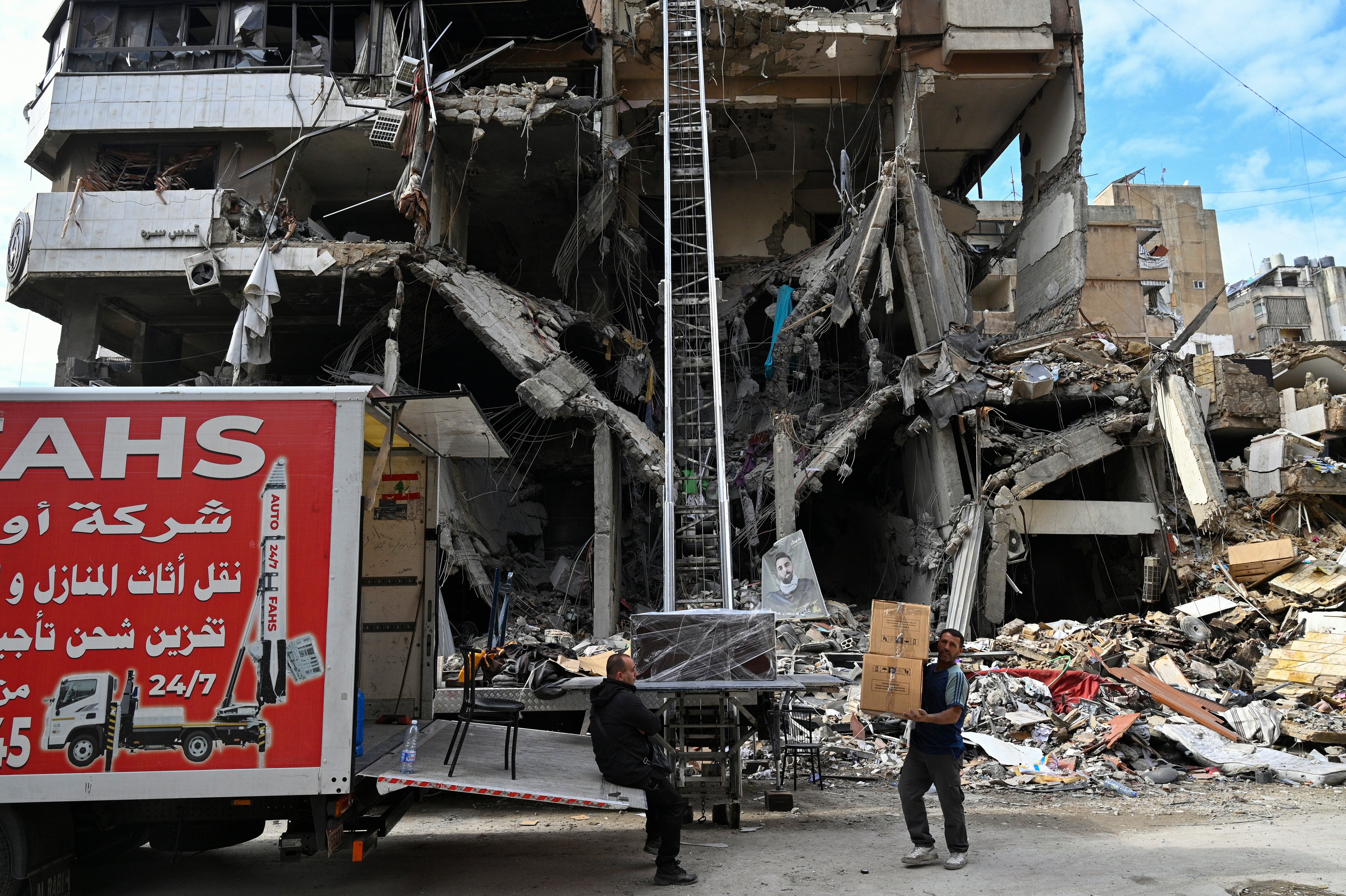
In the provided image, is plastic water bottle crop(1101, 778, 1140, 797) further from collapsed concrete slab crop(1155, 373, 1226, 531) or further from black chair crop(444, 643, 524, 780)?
collapsed concrete slab crop(1155, 373, 1226, 531)

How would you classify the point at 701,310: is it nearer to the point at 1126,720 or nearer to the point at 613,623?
the point at 613,623

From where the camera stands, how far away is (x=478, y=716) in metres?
6.18

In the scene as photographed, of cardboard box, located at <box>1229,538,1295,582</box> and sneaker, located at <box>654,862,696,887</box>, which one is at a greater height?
cardboard box, located at <box>1229,538,1295,582</box>

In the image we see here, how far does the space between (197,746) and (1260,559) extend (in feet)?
50.9

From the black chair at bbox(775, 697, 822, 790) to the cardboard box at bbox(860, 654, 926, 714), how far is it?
45.2 inches

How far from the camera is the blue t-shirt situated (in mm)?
5699

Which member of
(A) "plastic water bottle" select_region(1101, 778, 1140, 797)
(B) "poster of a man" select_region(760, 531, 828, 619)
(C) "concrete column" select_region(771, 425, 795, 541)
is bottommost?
(A) "plastic water bottle" select_region(1101, 778, 1140, 797)

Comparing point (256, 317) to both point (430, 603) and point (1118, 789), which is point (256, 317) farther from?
point (1118, 789)

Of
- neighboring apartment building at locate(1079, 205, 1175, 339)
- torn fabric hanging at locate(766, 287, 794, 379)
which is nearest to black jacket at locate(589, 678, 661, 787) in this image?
torn fabric hanging at locate(766, 287, 794, 379)

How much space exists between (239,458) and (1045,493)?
16.5 m

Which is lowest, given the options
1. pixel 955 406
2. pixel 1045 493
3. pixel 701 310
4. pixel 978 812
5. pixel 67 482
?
pixel 978 812

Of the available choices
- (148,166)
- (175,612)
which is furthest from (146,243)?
(175,612)

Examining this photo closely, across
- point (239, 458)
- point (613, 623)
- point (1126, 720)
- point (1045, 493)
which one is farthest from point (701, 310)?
point (239, 458)

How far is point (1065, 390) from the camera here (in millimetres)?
16266
